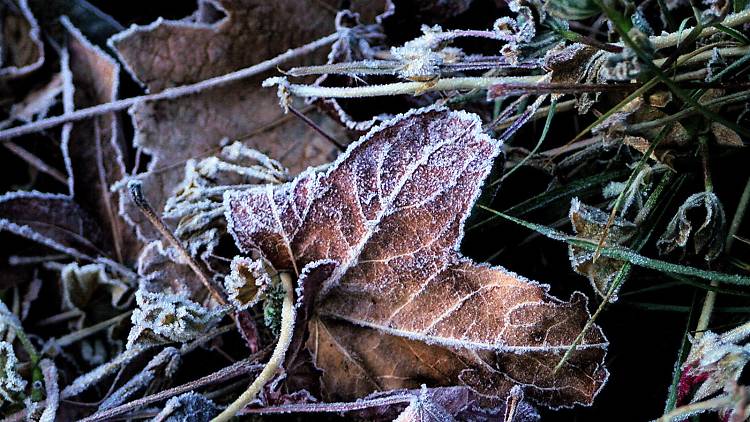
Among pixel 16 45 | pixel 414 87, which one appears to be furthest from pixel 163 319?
pixel 16 45

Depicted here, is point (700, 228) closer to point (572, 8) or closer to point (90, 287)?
point (572, 8)

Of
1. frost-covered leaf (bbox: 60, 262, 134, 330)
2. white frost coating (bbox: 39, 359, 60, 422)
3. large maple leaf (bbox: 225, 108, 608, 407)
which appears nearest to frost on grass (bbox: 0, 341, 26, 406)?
white frost coating (bbox: 39, 359, 60, 422)

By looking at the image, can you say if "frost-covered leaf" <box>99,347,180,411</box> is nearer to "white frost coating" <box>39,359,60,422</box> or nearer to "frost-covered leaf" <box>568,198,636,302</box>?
"white frost coating" <box>39,359,60,422</box>

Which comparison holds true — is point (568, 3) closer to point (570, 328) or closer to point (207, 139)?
point (570, 328)

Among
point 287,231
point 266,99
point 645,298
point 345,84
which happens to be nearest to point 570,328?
point 645,298

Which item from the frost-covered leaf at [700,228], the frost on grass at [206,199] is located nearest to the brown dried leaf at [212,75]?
the frost on grass at [206,199]

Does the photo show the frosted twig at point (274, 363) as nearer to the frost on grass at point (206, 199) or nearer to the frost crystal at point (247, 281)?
the frost crystal at point (247, 281)
